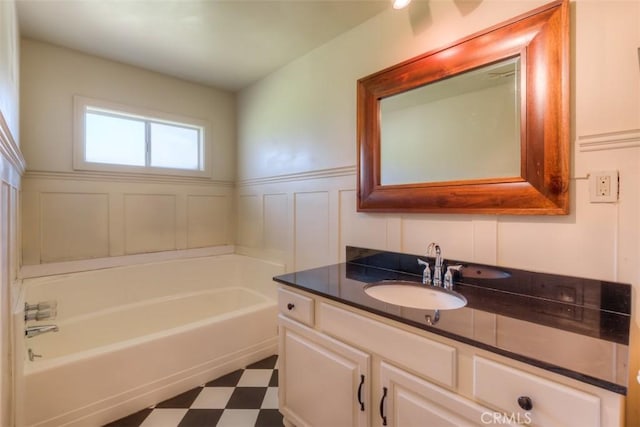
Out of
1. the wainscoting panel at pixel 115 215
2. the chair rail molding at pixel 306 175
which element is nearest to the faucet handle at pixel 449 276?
the chair rail molding at pixel 306 175

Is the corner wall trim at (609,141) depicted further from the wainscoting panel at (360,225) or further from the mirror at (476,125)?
the wainscoting panel at (360,225)

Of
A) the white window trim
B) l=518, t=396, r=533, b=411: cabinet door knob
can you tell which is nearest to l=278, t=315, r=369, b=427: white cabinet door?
l=518, t=396, r=533, b=411: cabinet door knob

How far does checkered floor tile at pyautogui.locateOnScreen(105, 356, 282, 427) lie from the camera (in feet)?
5.08

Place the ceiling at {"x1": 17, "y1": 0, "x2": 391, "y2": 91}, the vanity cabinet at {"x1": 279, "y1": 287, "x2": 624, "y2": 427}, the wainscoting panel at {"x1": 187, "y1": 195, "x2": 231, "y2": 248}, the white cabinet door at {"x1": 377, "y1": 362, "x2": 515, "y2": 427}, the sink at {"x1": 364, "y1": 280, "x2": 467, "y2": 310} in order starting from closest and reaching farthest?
the vanity cabinet at {"x1": 279, "y1": 287, "x2": 624, "y2": 427} < the white cabinet door at {"x1": 377, "y1": 362, "x2": 515, "y2": 427} < the sink at {"x1": 364, "y1": 280, "x2": 467, "y2": 310} < the ceiling at {"x1": 17, "y1": 0, "x2": 391, "y2": 91} < the wainscoting panel at {"x1": 187, "y1": 195, "x2": 231, "y2": 248}

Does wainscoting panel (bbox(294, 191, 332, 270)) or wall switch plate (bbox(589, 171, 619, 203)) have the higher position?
wall switch plate (bbox(589, 171, 619, 203))

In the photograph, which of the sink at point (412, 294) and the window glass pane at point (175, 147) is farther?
the window glass pane at point (175, 147)

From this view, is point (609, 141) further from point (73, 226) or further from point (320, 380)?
point (73, 226)

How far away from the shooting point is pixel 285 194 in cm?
250

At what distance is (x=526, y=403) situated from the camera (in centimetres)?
72

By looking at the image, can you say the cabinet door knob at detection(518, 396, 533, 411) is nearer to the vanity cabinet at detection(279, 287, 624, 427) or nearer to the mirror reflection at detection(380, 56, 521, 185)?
the vanity cabinet at detection(279, 287, 624, 427)

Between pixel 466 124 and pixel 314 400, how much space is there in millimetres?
1490

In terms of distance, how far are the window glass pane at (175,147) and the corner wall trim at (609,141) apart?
9.71ft

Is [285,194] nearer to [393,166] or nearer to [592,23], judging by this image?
[393,166]

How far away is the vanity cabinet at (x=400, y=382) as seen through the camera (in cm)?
69
